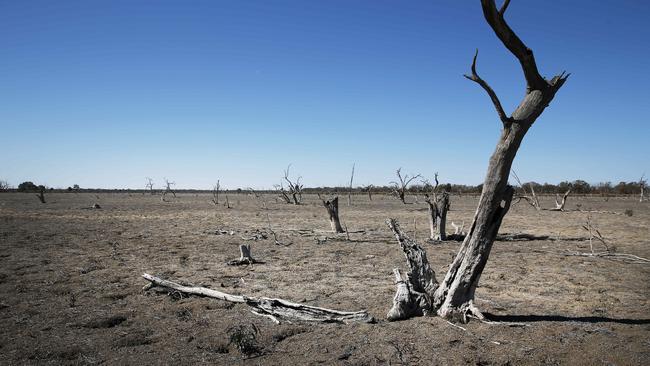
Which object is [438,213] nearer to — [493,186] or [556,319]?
[556,319]

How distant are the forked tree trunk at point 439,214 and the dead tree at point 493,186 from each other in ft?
27.6

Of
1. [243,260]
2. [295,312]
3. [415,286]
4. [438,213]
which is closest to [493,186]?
[415,286]

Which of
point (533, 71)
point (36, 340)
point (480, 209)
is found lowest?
point (36, 340)

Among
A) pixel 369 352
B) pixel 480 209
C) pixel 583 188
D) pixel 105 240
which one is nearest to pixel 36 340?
pixel 369 352

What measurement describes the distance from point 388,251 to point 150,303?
736 centimetres

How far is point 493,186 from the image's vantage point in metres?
5.16

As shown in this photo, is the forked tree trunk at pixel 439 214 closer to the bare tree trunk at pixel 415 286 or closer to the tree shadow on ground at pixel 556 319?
the tree shadow on ground at pixel 556 319

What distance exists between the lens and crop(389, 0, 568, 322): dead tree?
15.5ft

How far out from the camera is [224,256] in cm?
1184

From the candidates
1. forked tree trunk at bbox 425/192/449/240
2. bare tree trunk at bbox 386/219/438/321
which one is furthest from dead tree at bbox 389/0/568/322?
forked tree trunk at bbox 425/192/449/240

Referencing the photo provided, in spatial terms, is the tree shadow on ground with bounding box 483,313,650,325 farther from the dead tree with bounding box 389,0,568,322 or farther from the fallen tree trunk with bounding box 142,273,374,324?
the fallen tree trunk with bounding box 142,273,374,324

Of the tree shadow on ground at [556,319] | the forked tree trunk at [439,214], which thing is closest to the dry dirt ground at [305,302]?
the tree shadow on ground at [556,319]

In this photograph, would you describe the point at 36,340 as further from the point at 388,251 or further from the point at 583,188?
the point at 583,188

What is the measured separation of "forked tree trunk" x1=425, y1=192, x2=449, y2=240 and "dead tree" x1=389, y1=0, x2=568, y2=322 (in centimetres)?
841
